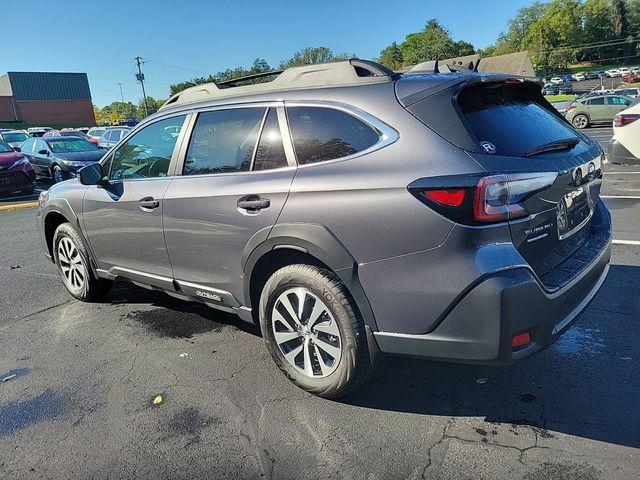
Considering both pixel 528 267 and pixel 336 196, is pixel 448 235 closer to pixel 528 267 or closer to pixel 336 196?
pixel 528 267

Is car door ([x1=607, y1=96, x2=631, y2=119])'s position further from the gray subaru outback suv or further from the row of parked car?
the gray subaru outback suv

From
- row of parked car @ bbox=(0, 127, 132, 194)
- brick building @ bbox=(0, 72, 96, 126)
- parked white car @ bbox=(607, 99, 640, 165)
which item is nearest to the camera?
parked white car @ bbox=(607, 99, 640, 165)

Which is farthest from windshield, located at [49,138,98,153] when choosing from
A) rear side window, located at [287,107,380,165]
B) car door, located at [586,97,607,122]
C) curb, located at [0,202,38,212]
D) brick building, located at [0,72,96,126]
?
brick building, located at [0,72,96,126]

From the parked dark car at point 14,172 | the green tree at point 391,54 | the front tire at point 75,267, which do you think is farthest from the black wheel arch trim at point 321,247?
the green tree at point 391,54

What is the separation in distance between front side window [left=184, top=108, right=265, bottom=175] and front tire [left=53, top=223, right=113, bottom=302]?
177cm

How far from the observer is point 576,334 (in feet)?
12.1

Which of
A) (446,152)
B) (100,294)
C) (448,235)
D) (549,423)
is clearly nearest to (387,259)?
(448,235)

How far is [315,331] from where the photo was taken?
295 cm

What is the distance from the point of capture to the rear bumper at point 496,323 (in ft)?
7.50

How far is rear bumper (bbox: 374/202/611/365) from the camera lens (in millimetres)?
2285

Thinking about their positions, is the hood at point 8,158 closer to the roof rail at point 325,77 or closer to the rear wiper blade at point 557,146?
the roof rail at point 325,77

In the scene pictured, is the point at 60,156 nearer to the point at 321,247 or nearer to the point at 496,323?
the point at 321,247

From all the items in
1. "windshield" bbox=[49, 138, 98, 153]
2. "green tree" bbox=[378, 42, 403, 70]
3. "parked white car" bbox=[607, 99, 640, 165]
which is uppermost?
"green tree" bbox=[378, 42, 403, 70]

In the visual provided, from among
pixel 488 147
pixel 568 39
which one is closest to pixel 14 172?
pixel 488 147
